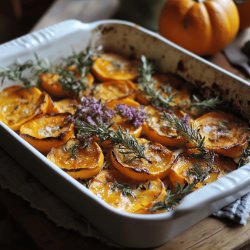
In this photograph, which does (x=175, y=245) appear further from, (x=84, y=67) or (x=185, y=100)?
(x=84, y=67)

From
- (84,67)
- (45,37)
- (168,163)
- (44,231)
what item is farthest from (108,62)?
(44,231)

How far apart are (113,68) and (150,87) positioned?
0.75 feet

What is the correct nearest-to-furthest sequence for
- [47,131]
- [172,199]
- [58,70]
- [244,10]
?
[172,199]
[47,131]
[58,70]
[244,10]

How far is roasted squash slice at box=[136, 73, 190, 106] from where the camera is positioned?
1.65 metres

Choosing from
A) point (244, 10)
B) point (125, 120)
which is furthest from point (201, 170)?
point (244, 10)

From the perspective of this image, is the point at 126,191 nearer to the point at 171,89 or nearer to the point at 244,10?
the point at 171,89

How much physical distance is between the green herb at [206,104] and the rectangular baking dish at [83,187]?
0.15 ft

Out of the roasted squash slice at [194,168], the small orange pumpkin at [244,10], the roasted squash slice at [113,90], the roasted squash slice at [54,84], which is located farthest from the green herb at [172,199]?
the small orange pumpkin at [244,10]

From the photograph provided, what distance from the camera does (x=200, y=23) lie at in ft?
6.10

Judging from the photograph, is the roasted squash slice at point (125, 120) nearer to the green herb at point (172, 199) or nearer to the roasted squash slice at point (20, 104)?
the roasted squash slice at point (20, 104)

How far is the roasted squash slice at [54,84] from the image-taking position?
5.52ft

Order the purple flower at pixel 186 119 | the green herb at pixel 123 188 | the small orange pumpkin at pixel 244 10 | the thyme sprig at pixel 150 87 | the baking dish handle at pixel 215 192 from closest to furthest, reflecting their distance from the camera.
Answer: the baking dish handle at pixel 215 192 → the green herb at pixel 123 188 → the purple flower at pixel 186 119 → the thyme sprig at pixel 150 87 → the small orange pumpkin at pixel 244 10

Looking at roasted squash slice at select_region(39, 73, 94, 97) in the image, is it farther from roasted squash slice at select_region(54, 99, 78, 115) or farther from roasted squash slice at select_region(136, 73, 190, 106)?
roasted squash slice at select_region(136, 73, 190, 106)

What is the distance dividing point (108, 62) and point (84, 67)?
0.12 metres
